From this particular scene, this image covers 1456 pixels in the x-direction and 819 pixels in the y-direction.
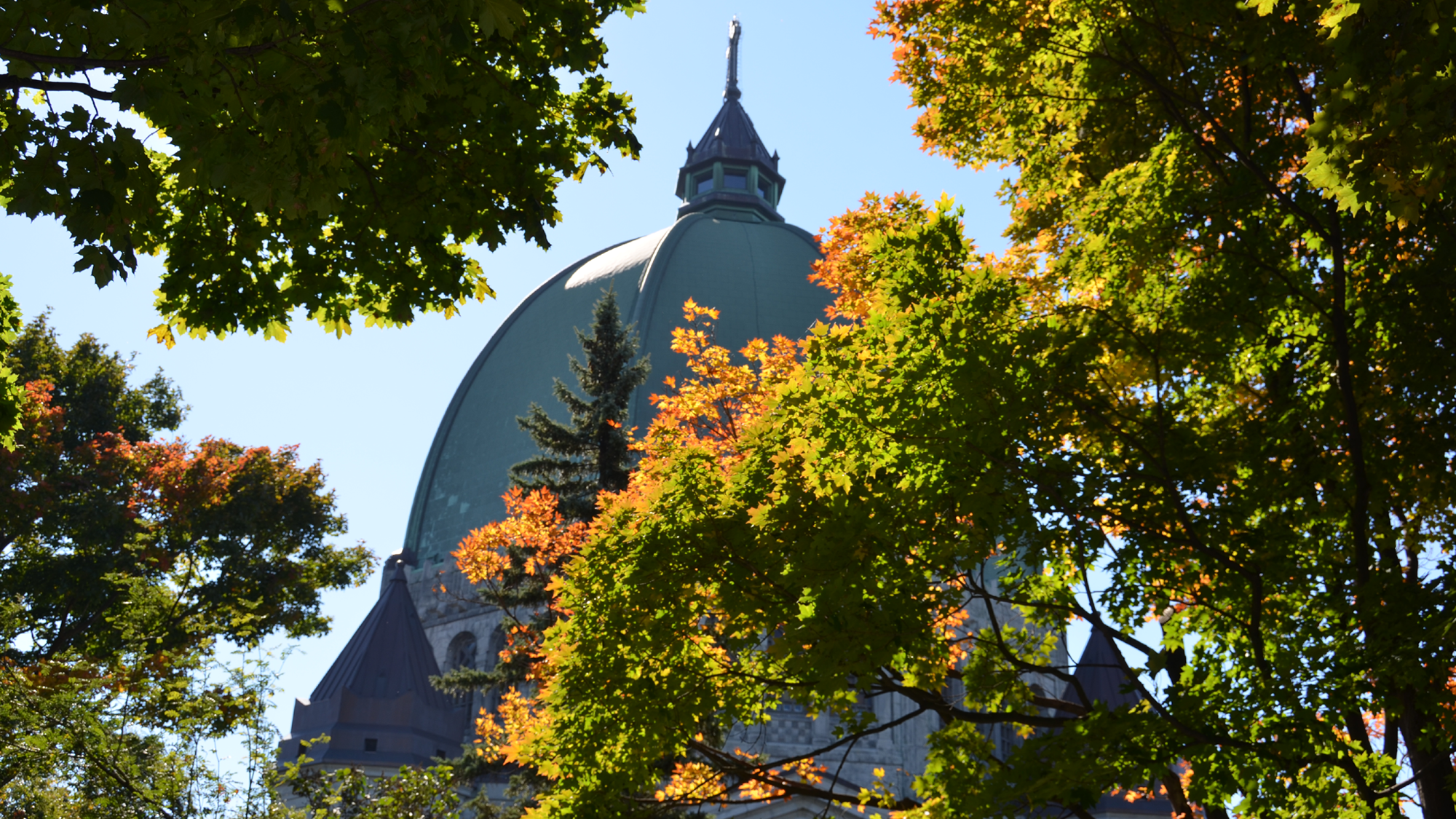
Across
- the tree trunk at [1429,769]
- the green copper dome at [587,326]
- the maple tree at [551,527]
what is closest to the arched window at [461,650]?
the green copper dome at [587,326]

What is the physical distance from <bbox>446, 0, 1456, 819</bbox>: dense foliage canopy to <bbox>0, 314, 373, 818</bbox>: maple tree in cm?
473

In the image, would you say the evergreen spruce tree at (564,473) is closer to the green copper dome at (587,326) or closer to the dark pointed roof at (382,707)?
the dark pointed roof at (382,707)

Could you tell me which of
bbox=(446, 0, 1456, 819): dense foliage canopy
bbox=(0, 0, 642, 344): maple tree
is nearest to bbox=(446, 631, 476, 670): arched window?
bbox=(446, 0, 1456, 819): dense foliage canopy

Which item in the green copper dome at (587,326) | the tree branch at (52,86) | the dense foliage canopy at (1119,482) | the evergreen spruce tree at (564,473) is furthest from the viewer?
the green copper dome at (587,326)

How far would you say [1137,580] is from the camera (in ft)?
24.4

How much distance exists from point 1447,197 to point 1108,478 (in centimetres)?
250

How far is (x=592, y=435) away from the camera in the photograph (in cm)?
1992

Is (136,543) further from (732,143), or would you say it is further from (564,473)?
(732,143)

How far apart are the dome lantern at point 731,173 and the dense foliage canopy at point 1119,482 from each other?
176 feet

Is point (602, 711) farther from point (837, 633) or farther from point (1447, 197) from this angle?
point (1447, 197)

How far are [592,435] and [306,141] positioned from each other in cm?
1494

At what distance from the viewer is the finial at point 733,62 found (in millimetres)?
68000

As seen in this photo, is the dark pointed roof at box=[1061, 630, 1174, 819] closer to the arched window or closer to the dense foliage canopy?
the dense foliage canopy

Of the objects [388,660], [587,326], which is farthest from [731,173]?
[388,660]
